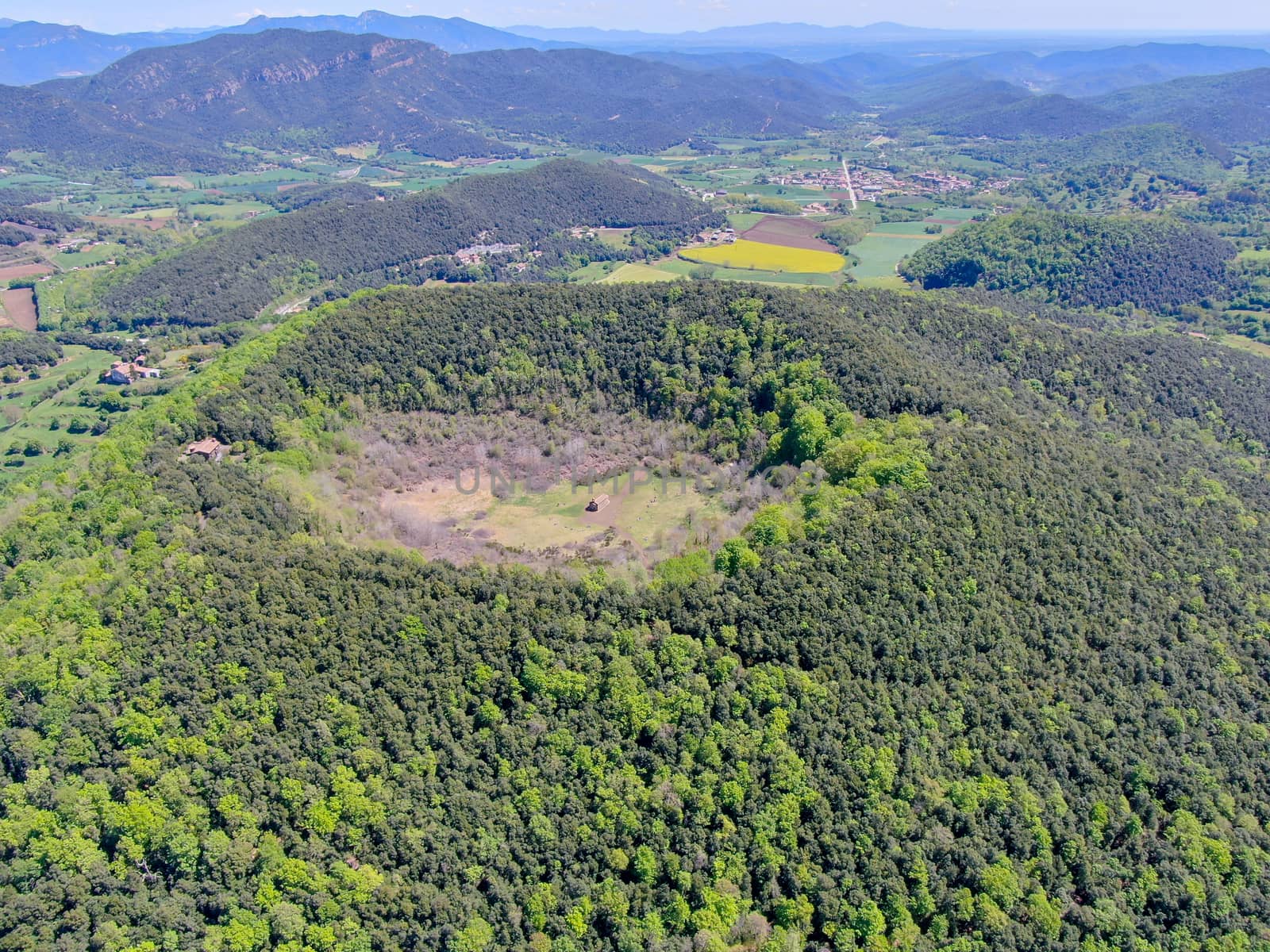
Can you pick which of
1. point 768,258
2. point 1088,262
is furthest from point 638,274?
point 1088,262

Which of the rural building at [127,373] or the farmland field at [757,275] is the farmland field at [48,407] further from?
the farmland field at [757,275]

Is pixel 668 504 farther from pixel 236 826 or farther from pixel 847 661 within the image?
pixel 236 826

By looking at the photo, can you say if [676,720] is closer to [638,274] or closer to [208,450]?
[208,450]

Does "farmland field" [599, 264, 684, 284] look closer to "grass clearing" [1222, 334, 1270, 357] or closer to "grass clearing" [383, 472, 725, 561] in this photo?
"grass clearing" [383, 472, 725, 561]

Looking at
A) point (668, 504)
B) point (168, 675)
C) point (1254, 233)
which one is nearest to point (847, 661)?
point (668, 504)

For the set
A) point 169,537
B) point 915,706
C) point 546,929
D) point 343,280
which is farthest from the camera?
point 343,280

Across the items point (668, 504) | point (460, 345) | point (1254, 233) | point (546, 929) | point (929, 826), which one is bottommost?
point (546, 929)

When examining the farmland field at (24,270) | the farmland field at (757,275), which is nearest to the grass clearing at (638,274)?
the farmland field at (757,275)
